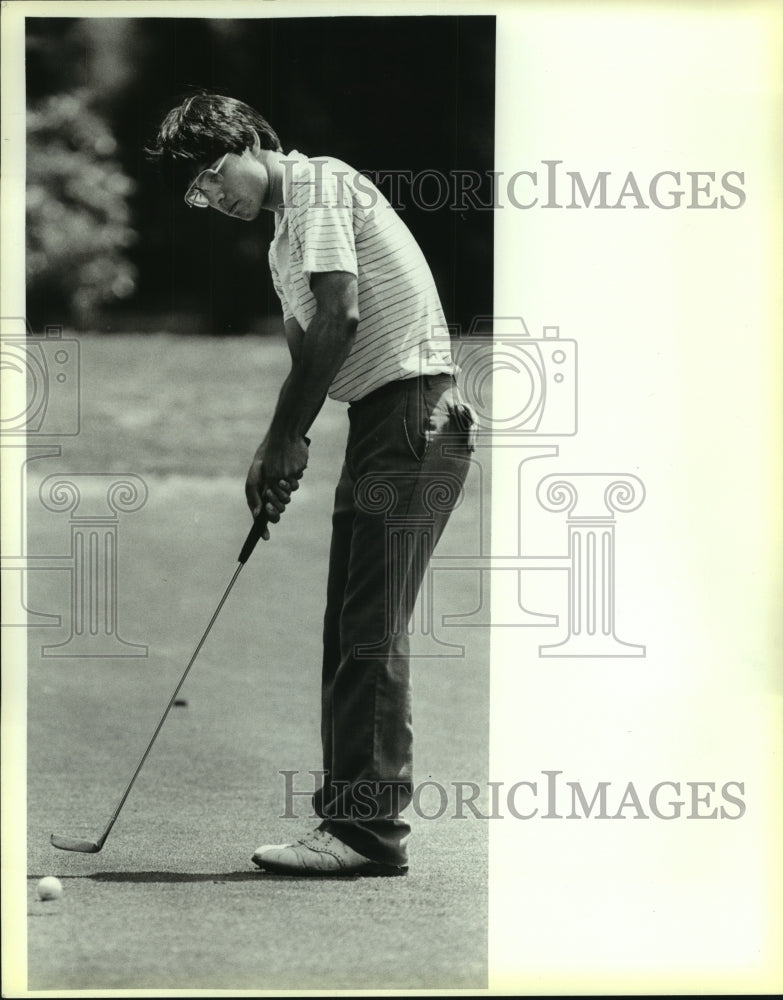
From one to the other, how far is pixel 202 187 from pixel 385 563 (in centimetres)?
113

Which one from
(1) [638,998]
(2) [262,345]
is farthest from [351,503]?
(1) [638,998]

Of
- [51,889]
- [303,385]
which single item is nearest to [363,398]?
[303,385]

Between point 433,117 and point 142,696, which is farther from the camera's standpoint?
point 142,696

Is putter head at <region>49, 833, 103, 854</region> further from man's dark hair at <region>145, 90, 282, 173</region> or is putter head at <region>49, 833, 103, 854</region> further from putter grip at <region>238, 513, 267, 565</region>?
man's dark hair at <region>145, 90, 282, 173</region>

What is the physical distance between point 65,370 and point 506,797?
1.67 meters

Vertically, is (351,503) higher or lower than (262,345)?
lower

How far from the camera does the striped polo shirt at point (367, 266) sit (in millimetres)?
4680

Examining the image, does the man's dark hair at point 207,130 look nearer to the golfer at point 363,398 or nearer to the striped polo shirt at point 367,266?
the golfer at point 363,398

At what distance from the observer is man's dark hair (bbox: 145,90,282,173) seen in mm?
4691

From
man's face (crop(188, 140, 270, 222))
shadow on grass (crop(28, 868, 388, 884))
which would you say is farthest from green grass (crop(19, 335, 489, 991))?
→ man's face (crop(188, 140, 270, 222))

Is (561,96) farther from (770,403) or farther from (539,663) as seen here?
(539,663)

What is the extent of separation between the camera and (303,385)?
4727 mm

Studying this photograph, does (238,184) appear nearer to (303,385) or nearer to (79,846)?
(303,385)

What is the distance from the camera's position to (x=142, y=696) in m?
5.01
